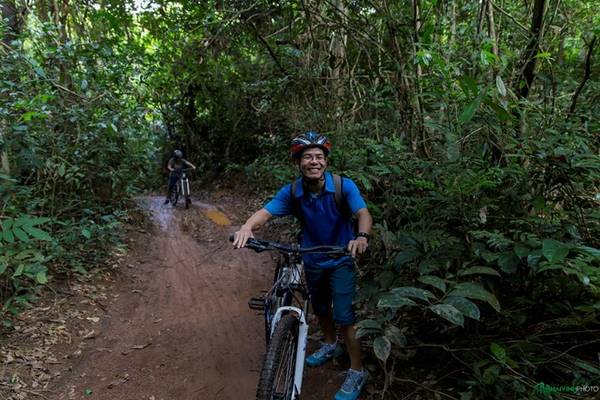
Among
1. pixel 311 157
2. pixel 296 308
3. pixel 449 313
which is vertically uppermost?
pixel 311 157

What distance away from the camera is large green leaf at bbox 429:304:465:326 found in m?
2.21

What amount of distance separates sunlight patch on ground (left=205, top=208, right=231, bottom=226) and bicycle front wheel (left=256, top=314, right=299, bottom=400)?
727cm

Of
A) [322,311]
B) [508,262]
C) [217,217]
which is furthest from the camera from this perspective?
[217,217]

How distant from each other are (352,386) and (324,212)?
4.85 ft

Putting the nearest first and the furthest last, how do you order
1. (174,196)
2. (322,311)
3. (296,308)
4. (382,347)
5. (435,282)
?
(382,347), (435,282), (296,308), (322,311), (174,196)

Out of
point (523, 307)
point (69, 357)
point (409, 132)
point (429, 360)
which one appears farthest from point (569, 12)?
point (69, 357)

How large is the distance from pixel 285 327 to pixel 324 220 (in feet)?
3.22

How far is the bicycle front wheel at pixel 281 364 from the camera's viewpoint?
2.47m

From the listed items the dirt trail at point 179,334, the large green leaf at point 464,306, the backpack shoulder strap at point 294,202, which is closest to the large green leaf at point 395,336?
the large green leaf at point 464,306

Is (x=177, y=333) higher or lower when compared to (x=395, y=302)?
lower

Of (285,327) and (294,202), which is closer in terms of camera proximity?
(285,327)

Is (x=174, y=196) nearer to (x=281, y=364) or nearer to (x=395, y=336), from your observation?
(x=281, y=364)

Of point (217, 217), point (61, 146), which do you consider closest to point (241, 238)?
point (61, 146)

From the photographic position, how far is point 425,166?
12.2 ft
